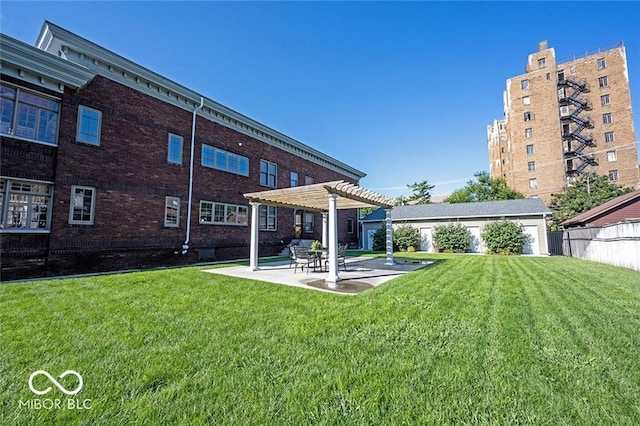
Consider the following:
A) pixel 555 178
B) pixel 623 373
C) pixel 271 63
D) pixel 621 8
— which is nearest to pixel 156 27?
pixel 271 63

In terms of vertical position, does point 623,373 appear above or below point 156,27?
below

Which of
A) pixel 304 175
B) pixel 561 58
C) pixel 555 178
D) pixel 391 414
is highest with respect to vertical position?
pixel 561 58

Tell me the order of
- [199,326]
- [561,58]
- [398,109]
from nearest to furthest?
[199,326]
[398,109]
[561,58]

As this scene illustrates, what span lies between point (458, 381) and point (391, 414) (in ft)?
2.92

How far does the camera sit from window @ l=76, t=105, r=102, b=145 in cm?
954

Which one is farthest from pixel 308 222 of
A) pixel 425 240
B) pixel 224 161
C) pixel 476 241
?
pixel 476 241

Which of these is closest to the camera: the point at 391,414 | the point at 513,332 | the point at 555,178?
the point at 391,414

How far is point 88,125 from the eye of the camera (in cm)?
977

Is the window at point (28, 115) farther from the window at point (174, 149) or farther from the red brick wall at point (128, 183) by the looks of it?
the window at point (174, 149)

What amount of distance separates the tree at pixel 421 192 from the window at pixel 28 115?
141 ft

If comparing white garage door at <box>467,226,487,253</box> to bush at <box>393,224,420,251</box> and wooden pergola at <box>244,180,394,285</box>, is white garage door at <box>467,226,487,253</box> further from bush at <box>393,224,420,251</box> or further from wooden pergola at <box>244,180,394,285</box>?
wooden pergola at <box>244,180,394,285</box>

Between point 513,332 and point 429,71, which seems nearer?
point 513,332

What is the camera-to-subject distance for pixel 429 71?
13.6m

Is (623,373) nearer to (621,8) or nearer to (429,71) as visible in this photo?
(429,71)
